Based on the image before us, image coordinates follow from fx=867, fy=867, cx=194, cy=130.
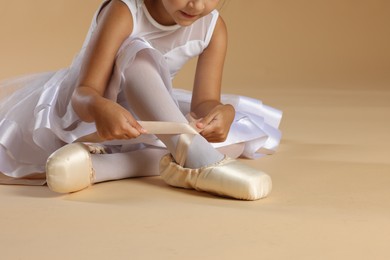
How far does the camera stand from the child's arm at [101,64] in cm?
173

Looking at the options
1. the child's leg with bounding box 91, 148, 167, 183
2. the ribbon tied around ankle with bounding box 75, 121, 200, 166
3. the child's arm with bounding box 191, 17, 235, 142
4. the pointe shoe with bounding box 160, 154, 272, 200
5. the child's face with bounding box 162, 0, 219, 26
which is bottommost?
the child's leg with bounding box 91, 148, 167, 183

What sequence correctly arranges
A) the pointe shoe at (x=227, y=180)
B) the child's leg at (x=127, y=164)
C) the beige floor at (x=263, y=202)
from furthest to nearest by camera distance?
the child's leg at (x=127, y=164)
the pointe shoe at (x=227, y=180)
the beige floor at (x=263, y=202)

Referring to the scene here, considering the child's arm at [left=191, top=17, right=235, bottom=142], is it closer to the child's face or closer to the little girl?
the little girl

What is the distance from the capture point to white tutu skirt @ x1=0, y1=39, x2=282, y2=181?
1.87 metres

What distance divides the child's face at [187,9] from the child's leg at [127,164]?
11.5 inches

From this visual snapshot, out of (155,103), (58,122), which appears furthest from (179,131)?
(58,122)

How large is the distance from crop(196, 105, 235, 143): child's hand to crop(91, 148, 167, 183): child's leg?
136 mm

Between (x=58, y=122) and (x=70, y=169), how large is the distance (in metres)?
0.33

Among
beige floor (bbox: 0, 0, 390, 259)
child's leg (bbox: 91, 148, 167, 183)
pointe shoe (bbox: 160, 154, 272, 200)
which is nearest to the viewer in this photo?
beige floor (bbox: 0, 0, 390, 259)

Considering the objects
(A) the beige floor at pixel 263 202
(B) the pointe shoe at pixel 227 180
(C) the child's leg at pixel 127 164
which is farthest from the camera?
(C) the child's leg at pixel 127 164

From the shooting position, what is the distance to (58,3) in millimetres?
3961

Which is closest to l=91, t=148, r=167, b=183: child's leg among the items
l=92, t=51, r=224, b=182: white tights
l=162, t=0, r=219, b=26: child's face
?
l=92, t=51, r=224, b=182: white tights

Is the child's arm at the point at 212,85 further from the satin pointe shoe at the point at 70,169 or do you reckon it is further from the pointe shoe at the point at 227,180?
the satin pointe shoe at the point at 70,169

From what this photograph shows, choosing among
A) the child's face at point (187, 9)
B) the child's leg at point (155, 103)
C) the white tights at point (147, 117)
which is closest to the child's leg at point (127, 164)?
the white tights at point (147, 117)
